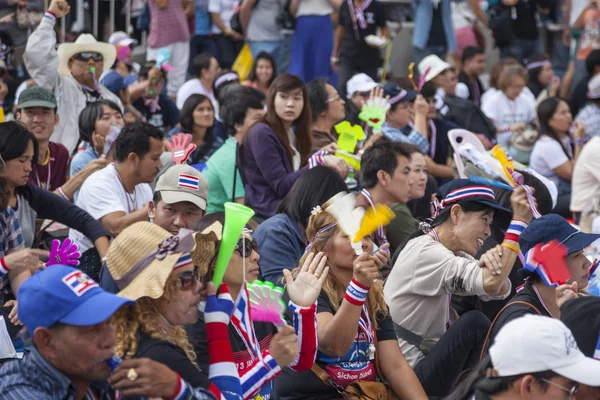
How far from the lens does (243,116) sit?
7293 millimetres

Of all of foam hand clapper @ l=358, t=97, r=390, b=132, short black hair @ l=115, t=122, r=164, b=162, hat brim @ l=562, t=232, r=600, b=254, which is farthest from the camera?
foam hand clapper @ l=358, t=97, r=390, b=132

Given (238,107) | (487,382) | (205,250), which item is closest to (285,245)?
(205,250)

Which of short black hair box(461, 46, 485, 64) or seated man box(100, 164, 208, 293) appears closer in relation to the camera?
seated man box(100, 164, 208, 293)

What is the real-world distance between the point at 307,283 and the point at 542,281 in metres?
1.02

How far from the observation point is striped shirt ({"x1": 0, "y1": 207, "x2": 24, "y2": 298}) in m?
4.39

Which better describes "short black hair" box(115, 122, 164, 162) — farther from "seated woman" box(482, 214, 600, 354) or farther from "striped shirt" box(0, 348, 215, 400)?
"striped shirt" box(0, 348, 215, 400)

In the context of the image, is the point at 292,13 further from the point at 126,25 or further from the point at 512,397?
the point at 512,397

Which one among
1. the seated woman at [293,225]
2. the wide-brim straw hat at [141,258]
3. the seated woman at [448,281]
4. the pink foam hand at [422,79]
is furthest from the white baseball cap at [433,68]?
the wide-brim straw hat at [141,258]

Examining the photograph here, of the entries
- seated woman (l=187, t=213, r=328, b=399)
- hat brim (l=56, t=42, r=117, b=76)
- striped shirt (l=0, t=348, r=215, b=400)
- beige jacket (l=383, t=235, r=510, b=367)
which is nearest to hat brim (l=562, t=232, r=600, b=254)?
beige jacket (l=383, t=235, r=510, b=367)

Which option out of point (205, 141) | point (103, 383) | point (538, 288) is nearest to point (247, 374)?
point (103, 383)

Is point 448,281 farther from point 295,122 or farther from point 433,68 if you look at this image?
point 433,68

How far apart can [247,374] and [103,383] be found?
68cm

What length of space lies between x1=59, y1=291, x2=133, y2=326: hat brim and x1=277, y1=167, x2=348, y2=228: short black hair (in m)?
2.21

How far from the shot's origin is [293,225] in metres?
4.94
